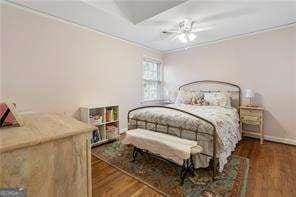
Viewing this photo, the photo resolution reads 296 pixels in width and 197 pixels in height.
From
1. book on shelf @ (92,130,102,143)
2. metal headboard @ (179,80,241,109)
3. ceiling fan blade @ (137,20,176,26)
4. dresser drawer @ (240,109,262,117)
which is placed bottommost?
book on shelf @ (92,130,102,143)

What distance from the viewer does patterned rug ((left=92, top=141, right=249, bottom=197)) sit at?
1.95 m

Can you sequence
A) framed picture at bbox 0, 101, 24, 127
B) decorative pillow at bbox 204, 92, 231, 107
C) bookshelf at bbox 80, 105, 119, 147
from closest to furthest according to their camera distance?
framed picture at bbox 0, 101, 24, 127
bookshelf at bbox 80, 105, 119, 147
decorative pillow at bbox 204, 92, 231, 107

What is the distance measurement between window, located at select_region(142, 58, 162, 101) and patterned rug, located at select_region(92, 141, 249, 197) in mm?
2508

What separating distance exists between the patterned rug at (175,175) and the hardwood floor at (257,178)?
3.6 inches

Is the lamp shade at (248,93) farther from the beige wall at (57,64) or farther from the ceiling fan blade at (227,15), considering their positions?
the beige wall at (57,64)

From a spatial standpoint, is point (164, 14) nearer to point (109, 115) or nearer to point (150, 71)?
point (109, 115)

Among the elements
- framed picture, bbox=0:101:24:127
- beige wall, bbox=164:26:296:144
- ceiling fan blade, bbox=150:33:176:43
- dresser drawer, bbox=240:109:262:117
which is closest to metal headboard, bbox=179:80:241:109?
beige wall, bbox=164:26:296:144

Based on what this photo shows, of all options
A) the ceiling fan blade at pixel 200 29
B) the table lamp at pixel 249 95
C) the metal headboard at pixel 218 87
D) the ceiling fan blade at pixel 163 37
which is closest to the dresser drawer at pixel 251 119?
the table lamp at pixel 249 95

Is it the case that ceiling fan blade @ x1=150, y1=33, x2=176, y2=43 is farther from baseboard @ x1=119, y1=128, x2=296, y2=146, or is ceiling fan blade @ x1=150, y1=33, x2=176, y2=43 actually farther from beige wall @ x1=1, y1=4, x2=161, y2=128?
baseboard @ x1=119, y1=128, x2=296, y2=146

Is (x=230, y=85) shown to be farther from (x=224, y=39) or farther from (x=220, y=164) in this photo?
(x=220, y=164)

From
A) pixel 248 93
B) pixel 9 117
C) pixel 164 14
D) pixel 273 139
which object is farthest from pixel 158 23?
pixel 273 139

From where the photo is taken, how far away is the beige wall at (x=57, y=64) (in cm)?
253

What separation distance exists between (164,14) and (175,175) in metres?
2.48

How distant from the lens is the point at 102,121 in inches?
135
